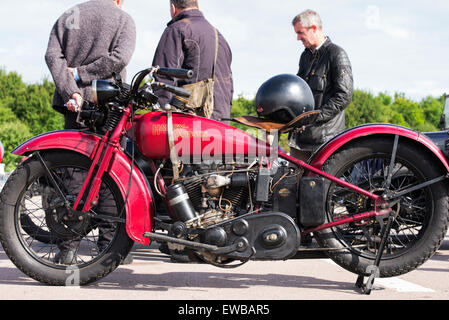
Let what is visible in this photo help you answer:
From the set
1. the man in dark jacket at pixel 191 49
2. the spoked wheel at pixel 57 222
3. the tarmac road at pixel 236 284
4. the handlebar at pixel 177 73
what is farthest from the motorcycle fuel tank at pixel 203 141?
the man in dark jacket at pixel 191 49

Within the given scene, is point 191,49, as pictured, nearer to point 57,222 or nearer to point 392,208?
point 57,222

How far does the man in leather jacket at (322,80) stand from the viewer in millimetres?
4805

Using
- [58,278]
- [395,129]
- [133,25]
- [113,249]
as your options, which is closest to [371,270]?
[395,129]

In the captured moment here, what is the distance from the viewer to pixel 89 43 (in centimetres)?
481

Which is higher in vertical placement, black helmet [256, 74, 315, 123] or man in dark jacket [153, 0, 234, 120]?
man in dark jacket [153, 0, 234, 120]

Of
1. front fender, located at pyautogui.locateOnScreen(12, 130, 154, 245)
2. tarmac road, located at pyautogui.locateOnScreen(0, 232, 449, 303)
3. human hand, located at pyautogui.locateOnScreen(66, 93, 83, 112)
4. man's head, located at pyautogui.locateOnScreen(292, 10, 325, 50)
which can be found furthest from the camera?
man's head, located at pyautogui.locateOnScreen(292, 10, 325, 50)

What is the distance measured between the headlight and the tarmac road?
126cm

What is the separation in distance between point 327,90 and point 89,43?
2.04 metres

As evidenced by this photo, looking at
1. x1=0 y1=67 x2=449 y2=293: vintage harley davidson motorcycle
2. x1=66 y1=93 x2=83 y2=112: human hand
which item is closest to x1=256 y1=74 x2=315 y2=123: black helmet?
x1=0 y1=67 x2=449 y2=293: vintage harley davidson motorcycle

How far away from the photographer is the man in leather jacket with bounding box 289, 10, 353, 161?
4.80m

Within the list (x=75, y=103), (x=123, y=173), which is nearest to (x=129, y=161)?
(x=123, y=173)

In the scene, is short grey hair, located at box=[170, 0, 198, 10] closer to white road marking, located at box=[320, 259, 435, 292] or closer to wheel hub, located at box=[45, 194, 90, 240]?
wheel hub, located at box=[45, 194, 90, 240]

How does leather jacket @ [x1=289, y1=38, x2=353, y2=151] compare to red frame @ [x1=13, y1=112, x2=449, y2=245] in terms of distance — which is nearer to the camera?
red frame @ [x1=13, y1=112, x2=449, y2=245]

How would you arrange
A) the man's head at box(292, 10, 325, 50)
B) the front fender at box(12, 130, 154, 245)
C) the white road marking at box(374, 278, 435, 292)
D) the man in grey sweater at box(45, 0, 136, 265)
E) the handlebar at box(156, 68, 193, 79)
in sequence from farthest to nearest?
1. the man's head at box(292, 10, 325, 50)
2. the man in grey sweater at box(45, 0, 136, 265)
3. the white road marking at box(374, 278, 435, 292)
4. the front fender at box(12, 130, 154, 245)
5. the handlebar at box(156, 68, 193, 79)
